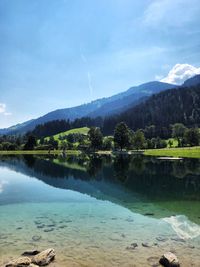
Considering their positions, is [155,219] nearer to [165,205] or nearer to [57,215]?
[165,205]

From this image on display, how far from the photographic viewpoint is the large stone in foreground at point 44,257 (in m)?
19.1

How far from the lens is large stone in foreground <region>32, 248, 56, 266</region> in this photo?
19.1m

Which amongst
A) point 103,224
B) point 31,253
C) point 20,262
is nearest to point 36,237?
point 31,253

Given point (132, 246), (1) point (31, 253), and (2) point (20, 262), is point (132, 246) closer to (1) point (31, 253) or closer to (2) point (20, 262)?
(1) point (31, 253)

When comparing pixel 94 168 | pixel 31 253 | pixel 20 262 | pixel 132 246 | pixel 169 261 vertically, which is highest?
pixel 94 168

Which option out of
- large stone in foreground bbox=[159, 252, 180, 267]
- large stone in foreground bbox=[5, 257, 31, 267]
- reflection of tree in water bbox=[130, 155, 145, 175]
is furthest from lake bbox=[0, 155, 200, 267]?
reflection of tree in water bbox=[130, 155, 145, 175]

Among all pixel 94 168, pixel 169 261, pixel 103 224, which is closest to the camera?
pixel 169 261

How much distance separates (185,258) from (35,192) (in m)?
34.9

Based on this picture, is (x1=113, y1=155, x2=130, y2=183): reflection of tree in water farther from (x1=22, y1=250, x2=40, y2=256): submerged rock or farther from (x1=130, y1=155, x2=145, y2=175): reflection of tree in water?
(x1=22, y1=250, x2=40, y2=256): submerged rock

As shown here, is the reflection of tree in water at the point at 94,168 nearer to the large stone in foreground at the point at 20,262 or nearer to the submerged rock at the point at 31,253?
the submerged rock at the point at 31,253

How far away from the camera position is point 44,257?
1948 centimetres

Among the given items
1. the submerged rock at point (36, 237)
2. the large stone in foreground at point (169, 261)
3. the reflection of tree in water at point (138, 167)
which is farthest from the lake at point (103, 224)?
the reflection of tree in water at point (138, 167)

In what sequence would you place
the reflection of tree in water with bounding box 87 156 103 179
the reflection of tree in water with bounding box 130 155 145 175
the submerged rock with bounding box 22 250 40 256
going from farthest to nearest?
1. the reflection of tree in water with bounding box 130 155 145 175
2. the reflection of tree in water with bounding box 87 156 103 179
3. the submerged rock with bounding box 22 250 40 256

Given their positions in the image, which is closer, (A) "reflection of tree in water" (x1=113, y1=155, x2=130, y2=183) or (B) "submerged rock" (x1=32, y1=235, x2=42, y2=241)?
(B) "submerged rock" (x1=32, y1=235, x2=42, y2=241)
